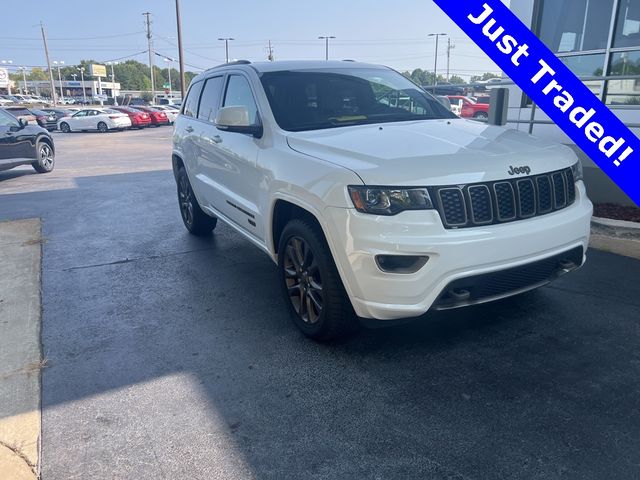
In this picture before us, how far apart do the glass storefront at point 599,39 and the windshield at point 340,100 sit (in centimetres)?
548

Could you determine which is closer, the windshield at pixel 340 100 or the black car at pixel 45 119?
the windshield at pixel 340 100

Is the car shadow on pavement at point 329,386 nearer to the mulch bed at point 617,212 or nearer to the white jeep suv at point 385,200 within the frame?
the white jeep suv at point 385,200

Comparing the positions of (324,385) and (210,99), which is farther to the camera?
(210,99)

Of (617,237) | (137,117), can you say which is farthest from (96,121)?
(617,237)

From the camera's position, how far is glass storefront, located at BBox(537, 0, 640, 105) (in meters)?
8.48

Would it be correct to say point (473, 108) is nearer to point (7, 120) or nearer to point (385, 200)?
point (7, 120)

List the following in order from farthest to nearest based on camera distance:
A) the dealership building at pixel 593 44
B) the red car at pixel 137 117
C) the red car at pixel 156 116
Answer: the red car at pixel 156 116, the red car at pixel 137 117, the dealership building at pixel 593 44

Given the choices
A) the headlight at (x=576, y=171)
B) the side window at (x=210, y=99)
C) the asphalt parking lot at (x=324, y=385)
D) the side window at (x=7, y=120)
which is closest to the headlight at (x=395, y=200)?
the asphalt parking lot at (x=324, y=385)

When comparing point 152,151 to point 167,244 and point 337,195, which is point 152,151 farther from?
point 337,195

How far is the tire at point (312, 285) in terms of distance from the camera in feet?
10.9

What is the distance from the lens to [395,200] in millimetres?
2986

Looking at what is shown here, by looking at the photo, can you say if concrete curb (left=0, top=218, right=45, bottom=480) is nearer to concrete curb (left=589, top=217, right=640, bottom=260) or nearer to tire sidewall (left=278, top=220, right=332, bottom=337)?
tire sidewall (left=278, top=220, right=332, bottom=337)

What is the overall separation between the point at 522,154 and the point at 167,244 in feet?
14.5

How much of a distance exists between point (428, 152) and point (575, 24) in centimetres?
776
